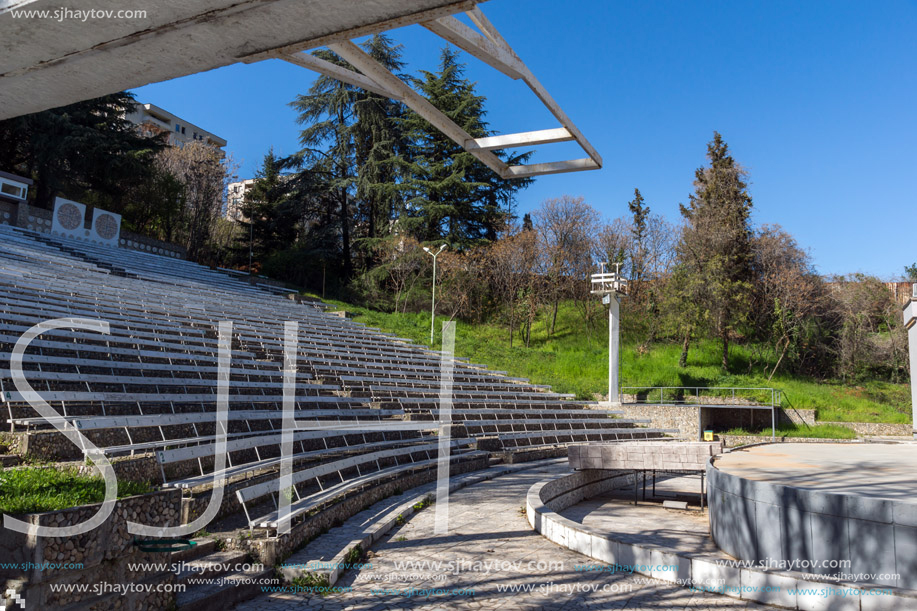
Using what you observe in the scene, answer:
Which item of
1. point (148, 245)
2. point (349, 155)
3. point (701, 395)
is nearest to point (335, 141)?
point (349, 155)

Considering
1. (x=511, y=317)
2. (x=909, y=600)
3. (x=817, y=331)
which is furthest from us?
(x=511, y=317)

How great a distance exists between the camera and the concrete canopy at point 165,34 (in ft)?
5.30

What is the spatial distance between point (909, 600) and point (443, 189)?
3322 cm

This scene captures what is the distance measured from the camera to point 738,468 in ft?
26.2

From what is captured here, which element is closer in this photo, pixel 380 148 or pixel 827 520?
pixel 827 520

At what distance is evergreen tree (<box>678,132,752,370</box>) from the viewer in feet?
98.8

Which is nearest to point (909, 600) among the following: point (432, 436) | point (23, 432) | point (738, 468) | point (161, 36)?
point (738, 468)

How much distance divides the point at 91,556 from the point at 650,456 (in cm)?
881

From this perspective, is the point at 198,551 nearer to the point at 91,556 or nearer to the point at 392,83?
the point at 91,556

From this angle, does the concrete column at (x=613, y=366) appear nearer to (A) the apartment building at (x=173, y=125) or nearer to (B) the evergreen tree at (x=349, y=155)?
(B) the evergreen tree at (x=349, y=155)

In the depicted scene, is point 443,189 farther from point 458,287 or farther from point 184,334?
point 184,334

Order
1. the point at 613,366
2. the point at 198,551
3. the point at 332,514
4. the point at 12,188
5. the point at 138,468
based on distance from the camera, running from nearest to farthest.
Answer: the point at 198,551 < the point at 138,468 < the point at 332,514 < the point at 613,366 < the point at 12,188

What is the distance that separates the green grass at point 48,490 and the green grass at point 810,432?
881 inches

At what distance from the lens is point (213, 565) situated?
5074 millimetres
